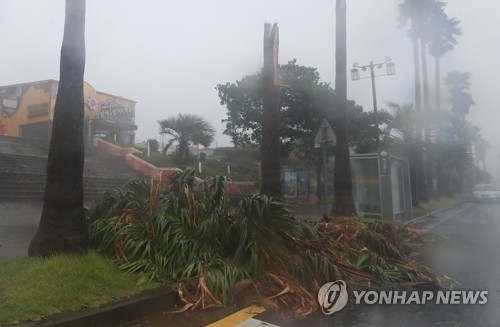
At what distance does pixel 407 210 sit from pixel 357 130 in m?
8.45

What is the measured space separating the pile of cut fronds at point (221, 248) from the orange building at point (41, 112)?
74.9ft

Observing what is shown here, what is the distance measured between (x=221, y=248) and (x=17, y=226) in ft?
19.3

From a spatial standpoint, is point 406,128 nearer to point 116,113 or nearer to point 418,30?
point 418,30

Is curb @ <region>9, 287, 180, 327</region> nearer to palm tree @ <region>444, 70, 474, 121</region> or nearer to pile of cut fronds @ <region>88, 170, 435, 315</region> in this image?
pile of cut fronds @ <region>88, 170, 435, 315</region>

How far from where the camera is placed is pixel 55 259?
4.64 meters

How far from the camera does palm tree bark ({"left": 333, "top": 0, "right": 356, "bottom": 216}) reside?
527 inches

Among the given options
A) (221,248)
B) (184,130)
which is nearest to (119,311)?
(221,248)

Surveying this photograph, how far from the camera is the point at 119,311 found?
13.1 feet

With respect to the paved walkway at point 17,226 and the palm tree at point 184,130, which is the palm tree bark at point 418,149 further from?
the paved walkway at point 17,226

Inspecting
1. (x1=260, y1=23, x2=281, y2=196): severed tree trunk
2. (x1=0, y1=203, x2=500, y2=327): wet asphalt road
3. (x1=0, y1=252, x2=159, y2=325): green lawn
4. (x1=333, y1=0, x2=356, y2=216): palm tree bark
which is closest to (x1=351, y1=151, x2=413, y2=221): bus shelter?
(x1=333, y1=0, x2=356, y2=216): palm tree bark

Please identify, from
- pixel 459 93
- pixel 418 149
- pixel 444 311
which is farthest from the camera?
pixel 459 93

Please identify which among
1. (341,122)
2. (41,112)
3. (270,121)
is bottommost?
(270,121)

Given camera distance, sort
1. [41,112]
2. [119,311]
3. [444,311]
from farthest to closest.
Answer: [41,112]
[444,311]
[119,311]

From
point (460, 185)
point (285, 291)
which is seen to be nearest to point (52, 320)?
point (285, 291)
